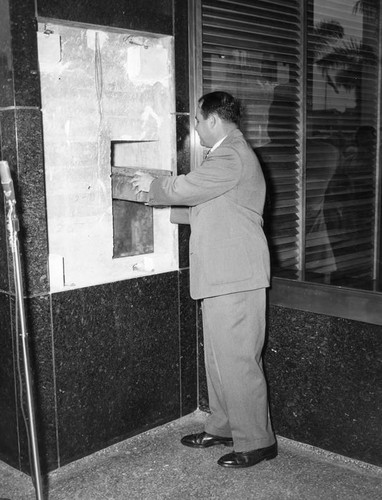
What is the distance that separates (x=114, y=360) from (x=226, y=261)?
0.98 metres

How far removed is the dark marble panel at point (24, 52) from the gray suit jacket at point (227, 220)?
85 centimetres

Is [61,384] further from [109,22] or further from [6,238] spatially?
[109,22]

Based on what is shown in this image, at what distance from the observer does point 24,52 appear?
11.8 ft

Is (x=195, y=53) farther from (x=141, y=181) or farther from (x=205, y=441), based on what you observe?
Answer: (x=205, y=441)

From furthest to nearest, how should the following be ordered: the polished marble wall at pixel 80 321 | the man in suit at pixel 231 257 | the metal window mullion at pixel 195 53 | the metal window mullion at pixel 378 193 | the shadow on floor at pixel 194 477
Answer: the metal window mullion at pixel 378 193 < the metal window mullion at pixel 195 53 < the man in suit at pixel 231 257 < the shadow on floor at pixel 194 477 < the polished marble wall at pixel 80 321

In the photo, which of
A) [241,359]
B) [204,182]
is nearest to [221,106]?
[204,182]

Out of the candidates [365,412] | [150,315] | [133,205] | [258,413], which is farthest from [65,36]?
[365,412]

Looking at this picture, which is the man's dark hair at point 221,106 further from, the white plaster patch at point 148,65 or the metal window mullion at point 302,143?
the metal window mullion at point 302,143

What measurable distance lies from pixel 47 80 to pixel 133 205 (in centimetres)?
99

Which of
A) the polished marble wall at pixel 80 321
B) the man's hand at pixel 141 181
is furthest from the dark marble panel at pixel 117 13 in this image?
the man's hand at pixel 141 181

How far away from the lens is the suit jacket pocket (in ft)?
12.8

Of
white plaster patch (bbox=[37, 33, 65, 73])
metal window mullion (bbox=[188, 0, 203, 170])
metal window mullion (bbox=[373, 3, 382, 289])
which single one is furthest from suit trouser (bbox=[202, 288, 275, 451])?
white plaster patch (bbox=[37, 33, 65, 73])

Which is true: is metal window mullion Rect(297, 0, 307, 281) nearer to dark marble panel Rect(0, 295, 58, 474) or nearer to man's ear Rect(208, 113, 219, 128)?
man's ear Rect(208, 113, 219, 128)

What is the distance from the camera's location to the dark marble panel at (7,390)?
3871mm
